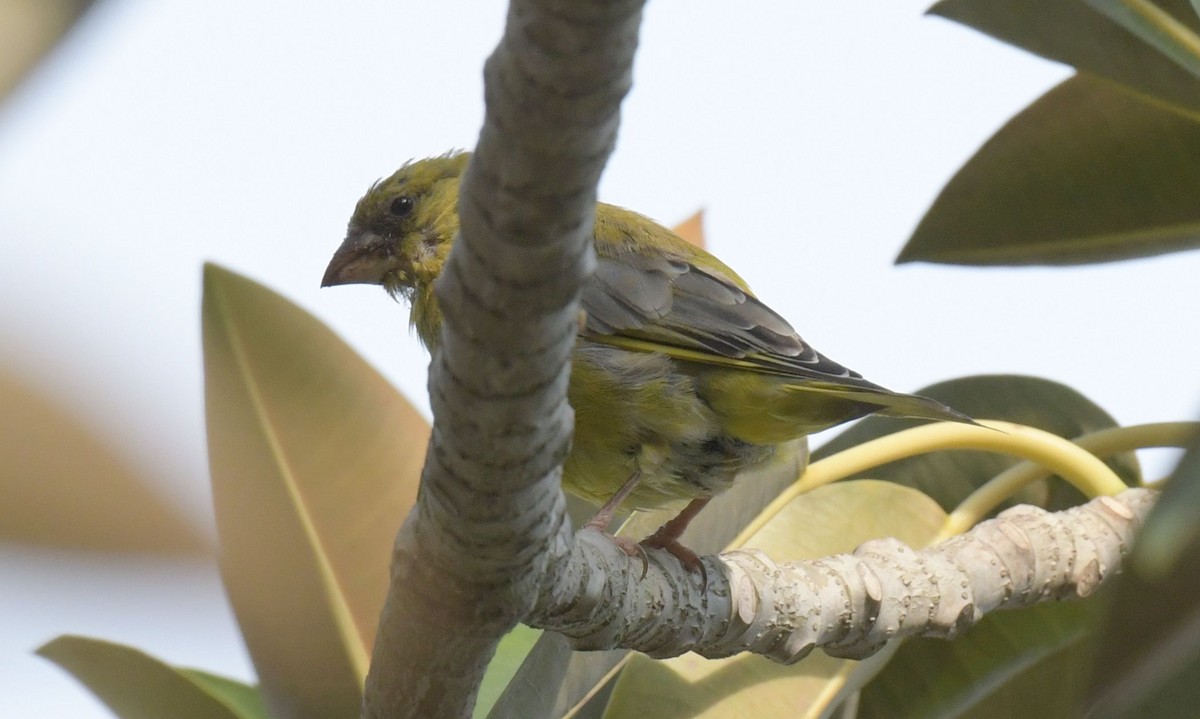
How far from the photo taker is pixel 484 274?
1.23 metres

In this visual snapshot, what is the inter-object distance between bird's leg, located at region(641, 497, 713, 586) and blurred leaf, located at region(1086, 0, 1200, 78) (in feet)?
4.67

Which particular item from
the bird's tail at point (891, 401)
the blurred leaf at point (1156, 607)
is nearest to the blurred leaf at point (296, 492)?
the bird's tail at point (891, 401)

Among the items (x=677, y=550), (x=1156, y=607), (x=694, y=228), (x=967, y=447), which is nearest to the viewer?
(x=1156, y=607)

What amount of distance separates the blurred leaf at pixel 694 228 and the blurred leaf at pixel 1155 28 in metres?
1.44

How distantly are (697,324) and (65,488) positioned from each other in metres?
2.22

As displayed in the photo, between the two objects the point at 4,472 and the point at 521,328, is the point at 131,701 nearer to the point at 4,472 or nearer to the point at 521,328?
the point at 521,328

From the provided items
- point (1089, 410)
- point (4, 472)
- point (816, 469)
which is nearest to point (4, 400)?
point (4, 472)

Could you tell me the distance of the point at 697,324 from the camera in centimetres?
275

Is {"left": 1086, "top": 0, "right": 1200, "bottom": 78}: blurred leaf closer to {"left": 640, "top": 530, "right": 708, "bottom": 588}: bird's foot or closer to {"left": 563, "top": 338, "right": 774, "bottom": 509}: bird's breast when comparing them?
{"left": 563, "top": 338, "right": 774, "bottom": 509}: bird's breast

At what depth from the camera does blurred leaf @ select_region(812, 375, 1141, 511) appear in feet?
10.3

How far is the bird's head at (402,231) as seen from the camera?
3.12 metres

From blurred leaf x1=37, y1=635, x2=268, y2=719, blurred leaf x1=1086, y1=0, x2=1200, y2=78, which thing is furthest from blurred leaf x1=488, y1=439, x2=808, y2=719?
blurred leaf x1=1086, y1=0, x2=1200, y2=78

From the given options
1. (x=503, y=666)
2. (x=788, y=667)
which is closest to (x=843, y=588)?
(x=788, y=667)

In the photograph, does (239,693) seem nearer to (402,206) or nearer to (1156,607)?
(402,206)
